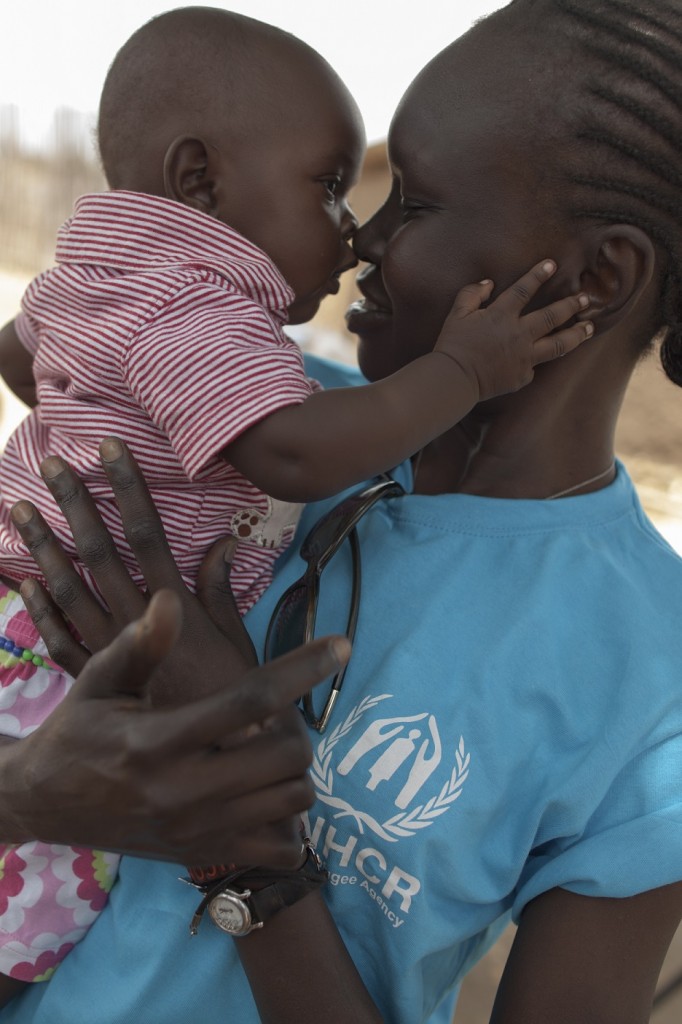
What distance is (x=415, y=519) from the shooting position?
150 cm

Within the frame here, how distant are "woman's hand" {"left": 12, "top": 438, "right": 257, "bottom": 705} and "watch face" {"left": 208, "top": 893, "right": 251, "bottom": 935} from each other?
251mm

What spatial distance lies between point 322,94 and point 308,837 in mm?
1108

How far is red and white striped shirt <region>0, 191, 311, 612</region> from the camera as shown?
1195mm

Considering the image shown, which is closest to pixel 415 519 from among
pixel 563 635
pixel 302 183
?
pixel 563 635

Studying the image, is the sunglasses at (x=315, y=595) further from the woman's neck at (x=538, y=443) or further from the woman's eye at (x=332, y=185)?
the woman's eye at (x=332, y=185)

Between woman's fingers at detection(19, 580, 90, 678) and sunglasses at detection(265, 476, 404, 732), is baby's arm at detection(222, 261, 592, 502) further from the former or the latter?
woman's fingers at detection(19, 580, 90, 678)

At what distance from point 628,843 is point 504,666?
10.4 inches

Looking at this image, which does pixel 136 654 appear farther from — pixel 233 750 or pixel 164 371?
pixel 164 371

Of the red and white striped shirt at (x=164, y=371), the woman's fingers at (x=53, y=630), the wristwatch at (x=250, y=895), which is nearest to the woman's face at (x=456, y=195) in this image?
the red and white striped shirt at (x=164, y=371)

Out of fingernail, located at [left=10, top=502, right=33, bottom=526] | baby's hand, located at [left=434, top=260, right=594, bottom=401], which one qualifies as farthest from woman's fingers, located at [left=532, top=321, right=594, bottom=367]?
fingernail, located at [left=10, top=502, right=33, bottom=526]

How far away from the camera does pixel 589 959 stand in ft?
3.86

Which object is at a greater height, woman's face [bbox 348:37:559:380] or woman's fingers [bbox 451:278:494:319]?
woman's face [bbox 348:37:559:380]

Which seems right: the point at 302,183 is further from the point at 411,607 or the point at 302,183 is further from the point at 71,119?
the point at 71,119

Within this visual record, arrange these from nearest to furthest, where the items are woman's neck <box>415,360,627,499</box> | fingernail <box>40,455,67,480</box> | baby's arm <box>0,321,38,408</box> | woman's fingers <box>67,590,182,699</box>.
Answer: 1. woman's fingers <box>67,590,182,699</box>
2. fingernail <box>40,455,67,480</box>
3. woman's neck <box>415,360,627,499</box>
4. baby's arm <box>0,321,38,408</box>
